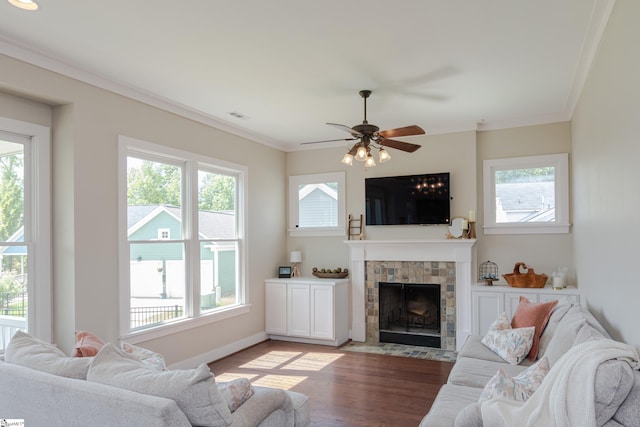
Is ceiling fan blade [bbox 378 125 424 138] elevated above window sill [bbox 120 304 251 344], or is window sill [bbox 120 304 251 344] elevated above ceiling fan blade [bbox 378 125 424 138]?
ceiling fan blade [bbox 378 125 424 138]

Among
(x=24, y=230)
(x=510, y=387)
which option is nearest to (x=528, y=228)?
(x=510, y=387)

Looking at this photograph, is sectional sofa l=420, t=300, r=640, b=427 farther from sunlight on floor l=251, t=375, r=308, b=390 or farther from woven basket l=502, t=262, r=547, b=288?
woven basket l=502, t=262, r=547, b=288

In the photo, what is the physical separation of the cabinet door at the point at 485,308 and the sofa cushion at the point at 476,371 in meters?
1.60

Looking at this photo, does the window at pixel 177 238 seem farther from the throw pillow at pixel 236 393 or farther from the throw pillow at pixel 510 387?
the throw pillow at pixel 510 387

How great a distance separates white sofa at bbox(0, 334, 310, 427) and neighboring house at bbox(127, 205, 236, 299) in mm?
2120

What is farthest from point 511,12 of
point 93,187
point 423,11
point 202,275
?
point 202,275

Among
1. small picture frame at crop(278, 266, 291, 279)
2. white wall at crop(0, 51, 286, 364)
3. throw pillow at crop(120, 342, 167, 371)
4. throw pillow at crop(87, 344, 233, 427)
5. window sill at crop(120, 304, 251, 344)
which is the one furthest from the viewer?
small picture frame at crop(278, 266, 291, 279)

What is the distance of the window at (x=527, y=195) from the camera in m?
5.25

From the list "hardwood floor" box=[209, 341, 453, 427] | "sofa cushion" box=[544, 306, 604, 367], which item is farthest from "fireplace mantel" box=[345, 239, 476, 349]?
"sofa cushion" box=[544, 306, 604, 367]

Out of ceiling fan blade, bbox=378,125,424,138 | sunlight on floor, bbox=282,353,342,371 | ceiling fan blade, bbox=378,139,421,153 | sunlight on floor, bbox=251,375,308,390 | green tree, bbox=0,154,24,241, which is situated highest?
ceiling fan blade, bbox=378,125,424,138

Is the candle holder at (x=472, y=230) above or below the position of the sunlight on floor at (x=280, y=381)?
above

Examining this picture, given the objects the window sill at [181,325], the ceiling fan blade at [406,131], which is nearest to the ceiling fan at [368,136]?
the ceiling fan blade at [406,131]

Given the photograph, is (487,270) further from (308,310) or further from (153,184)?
(153,184)

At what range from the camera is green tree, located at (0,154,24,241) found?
3.44 metres
